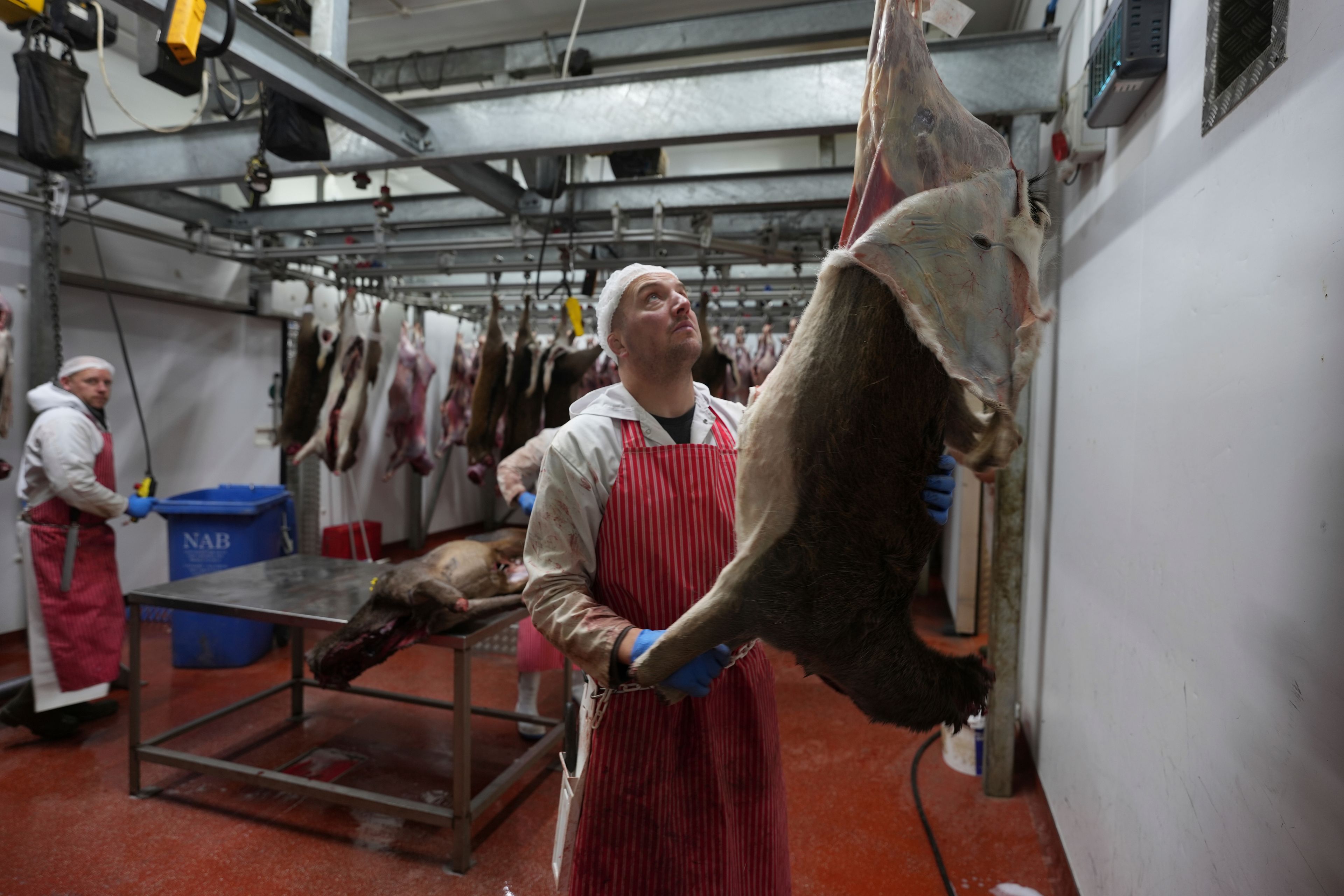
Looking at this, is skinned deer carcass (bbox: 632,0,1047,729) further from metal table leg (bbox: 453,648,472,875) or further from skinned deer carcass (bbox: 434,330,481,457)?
skinned deer carcass (bbox: 434,330,481,457)

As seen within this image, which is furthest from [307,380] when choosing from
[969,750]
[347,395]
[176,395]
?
[969,750]

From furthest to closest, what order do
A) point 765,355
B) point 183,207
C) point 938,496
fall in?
point 765,355 → point 183,207 → point 938,496

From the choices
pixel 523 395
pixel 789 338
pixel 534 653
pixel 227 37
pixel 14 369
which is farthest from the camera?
pixel 523 395

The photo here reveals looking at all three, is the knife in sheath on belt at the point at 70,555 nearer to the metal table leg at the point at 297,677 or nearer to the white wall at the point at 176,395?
the metal table leg at the point at 297,677

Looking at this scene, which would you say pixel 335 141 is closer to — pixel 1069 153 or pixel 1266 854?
pixel 1069 153

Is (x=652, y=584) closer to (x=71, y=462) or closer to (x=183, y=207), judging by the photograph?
(x=71, y=462)

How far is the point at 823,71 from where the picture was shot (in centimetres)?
270

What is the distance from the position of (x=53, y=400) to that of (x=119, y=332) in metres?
0.64

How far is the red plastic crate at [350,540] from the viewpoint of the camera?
6738 mm

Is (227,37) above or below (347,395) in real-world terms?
above

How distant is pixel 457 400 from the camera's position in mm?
6812

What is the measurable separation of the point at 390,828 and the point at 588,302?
378 cm

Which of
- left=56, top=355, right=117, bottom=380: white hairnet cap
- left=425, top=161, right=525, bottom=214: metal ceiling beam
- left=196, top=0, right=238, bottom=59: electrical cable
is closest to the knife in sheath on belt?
left=56, top=355, right=117, bottom=380: white hairnet cap

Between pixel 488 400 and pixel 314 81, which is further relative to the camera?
pixel 488 400
